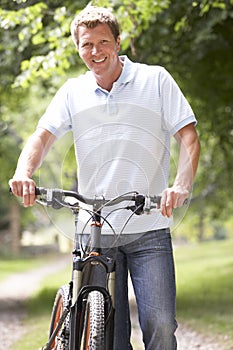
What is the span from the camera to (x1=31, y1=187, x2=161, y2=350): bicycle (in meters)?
3.17

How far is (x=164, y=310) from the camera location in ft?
11.1

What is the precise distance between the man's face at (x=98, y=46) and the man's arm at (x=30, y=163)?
1.20ft

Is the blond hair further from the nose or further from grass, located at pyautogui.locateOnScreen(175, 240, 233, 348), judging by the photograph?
grass, located at pyautogui.locateOnScreen(175, 240, 233, 348)

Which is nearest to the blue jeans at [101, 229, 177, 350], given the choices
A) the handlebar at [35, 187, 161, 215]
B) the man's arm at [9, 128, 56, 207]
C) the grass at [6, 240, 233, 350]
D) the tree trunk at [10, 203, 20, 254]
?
the handlebar at [35, 187, 161, 215]

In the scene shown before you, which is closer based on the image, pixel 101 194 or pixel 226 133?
pixel 101 194

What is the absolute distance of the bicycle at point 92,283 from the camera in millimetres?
3166

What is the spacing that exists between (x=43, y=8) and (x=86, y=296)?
4.95 meters

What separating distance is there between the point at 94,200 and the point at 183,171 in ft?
1.20

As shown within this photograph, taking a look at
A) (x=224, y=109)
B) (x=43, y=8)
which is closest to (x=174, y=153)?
(x=43, y=8)

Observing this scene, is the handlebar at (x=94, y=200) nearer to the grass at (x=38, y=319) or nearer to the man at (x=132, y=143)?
the man at (x=132, y=143)

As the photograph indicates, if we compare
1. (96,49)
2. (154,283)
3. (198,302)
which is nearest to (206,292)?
(198,302)

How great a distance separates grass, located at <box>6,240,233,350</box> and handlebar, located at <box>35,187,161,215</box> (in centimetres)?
154

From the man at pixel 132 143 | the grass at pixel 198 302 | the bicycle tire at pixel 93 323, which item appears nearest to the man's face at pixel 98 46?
the man at pixel 132 143

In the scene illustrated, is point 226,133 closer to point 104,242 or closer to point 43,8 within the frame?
point 43,8
